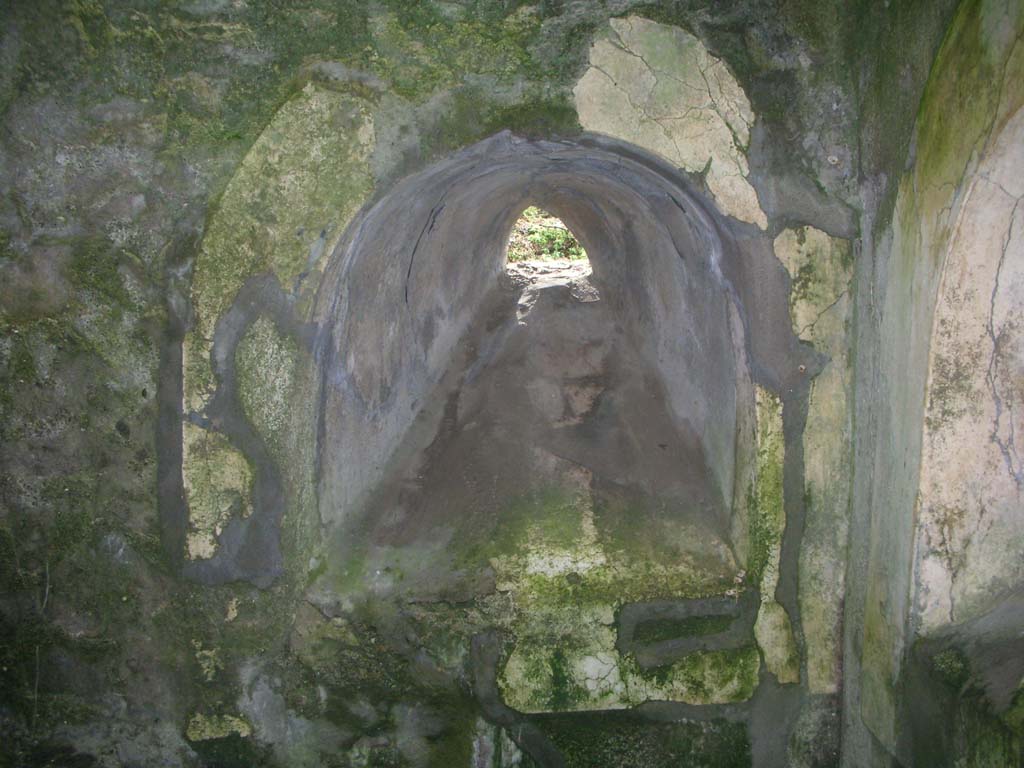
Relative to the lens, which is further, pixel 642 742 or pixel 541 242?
pixel 541 242

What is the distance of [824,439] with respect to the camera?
2189 millimetres

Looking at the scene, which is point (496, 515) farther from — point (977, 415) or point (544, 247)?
point (544, 247)

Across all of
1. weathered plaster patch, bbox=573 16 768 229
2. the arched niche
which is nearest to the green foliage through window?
the arched niche

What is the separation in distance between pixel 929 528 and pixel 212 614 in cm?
181

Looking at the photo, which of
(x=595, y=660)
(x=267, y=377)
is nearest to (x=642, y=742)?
(x=595, y=660)

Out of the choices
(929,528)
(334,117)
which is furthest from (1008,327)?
(334,117)

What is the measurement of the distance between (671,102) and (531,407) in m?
1.50

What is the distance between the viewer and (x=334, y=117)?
1.98 metres

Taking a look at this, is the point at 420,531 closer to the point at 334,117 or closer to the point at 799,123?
the point at 334,117

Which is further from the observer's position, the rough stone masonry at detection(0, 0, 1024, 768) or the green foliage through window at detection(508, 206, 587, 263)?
the green foliage through window at detection(508, 206, 587, 263)

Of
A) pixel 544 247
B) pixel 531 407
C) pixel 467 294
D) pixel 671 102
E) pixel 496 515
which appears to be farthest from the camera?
pixel 544 247

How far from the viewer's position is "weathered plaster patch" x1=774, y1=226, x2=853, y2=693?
210 cm

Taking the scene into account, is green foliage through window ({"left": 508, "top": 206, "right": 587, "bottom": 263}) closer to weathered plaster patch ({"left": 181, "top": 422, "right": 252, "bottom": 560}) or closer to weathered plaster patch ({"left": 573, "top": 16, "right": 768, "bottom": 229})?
weathered plaster patch ({"left": 573, "top": 16, "right": 768, "bottom": 229})

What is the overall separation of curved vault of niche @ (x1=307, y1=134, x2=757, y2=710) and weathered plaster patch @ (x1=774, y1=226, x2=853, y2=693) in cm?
19
